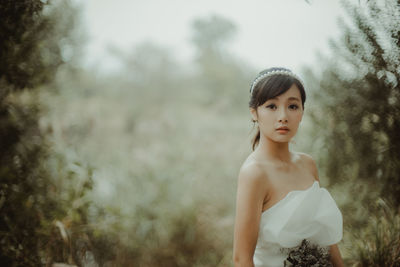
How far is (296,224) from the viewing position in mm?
1282

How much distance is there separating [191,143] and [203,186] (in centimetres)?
240

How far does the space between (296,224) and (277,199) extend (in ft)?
0.49

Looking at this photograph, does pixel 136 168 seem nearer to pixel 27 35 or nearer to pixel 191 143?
pixel 191 143

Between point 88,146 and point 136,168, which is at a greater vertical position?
point 88,146

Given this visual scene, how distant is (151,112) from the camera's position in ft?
35.3

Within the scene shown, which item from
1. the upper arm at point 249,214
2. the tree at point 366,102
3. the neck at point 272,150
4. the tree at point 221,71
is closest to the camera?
the upper arm at point 249,214

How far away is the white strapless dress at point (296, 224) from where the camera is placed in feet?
4.17

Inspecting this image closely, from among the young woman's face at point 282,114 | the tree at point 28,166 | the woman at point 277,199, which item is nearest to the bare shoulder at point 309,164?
the woman at point 277,199

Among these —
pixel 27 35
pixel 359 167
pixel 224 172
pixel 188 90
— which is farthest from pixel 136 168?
pixel 188 90

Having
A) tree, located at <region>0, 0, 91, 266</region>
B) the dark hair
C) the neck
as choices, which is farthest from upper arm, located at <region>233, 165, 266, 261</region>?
tree, located at <region>0, 0, 91, 266</region>

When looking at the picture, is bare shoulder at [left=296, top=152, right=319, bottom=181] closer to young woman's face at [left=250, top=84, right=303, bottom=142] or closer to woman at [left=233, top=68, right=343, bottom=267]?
woman at [left=233, top=68, right=343, bottom=267]

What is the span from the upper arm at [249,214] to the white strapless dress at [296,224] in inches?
3.2

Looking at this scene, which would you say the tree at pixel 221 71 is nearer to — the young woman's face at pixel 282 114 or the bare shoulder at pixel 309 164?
the bare shoulder at pixel 309 164

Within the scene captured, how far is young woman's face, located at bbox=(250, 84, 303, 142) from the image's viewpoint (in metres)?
1.31
